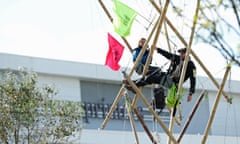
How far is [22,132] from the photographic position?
16656mm

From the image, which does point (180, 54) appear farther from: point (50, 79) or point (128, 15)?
point (50, 79)

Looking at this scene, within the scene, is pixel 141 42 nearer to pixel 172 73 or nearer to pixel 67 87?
pixel 172 73

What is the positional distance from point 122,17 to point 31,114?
7.76 m

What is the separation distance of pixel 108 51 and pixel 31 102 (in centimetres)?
625

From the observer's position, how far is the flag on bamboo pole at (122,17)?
906 cm

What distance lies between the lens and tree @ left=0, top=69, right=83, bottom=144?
53.2ft

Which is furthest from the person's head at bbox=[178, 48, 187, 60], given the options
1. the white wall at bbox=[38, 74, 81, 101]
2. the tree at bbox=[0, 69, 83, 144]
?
the white wall at bbox=[38, 74, 81, 101]

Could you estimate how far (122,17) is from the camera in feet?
29.9

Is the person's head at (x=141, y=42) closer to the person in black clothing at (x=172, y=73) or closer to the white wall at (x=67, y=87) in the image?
the person in black clothing at (x=172, y=73)

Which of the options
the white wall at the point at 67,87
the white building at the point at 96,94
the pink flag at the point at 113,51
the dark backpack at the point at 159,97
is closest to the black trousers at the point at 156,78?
the dark backpack at the point at 159,97

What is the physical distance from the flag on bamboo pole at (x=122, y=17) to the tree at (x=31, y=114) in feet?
24.6

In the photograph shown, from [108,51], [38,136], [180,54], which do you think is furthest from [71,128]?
[180,54]

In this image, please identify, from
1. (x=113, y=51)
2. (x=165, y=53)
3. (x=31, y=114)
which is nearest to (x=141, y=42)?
(x=165, y=53)

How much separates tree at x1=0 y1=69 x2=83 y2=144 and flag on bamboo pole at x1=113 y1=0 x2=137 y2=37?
7.49 metres
